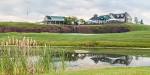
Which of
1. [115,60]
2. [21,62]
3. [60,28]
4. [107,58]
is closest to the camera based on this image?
[21,62]

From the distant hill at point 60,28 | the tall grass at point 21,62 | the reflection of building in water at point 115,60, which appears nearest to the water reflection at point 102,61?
the reflection of building in water at point 115,60

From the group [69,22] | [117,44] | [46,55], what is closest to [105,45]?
[117,44]

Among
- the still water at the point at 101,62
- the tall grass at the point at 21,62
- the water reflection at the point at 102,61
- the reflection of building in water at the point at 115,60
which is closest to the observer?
the tall grass at the point at 21,62

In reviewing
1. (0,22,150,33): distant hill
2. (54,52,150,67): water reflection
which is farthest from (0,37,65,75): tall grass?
(0,22,150,33): distant hill

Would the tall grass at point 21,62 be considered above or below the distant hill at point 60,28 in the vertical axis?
above

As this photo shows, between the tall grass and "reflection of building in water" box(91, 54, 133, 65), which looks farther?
"reflection of building in water" box(91, 54, 133, 65)

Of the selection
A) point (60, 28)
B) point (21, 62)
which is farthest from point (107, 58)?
point (60, 28)

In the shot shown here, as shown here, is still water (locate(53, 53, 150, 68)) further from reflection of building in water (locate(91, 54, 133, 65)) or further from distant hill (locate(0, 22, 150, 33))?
distant hill (locate(0, 22, 150, 33))

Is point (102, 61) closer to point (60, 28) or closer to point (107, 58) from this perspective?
point (107, 58)

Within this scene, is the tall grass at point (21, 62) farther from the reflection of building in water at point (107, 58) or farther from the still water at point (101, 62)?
the reflection of building in water at point (107, 58)

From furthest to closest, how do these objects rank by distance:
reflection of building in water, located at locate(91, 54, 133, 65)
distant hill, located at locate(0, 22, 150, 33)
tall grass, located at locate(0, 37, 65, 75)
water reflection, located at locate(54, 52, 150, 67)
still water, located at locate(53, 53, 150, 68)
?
distant hill, located at locate(0, 22, 150, 33) < reflection of building in water, located at locate(91, 54, 133, 65) < water reflection, located at locate(54, 52, 150, 67) < still water, located at locate(53, 53, 150, 68) < tall grass, located at locate(0, 37, 65, 75)

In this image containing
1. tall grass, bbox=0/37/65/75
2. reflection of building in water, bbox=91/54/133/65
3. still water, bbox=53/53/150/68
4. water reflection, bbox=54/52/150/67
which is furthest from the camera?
reflection of building in water, bbox=91/54/133/65

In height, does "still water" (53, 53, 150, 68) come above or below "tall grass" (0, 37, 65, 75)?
below

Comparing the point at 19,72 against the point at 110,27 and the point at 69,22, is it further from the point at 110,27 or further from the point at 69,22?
the point at 69,22
